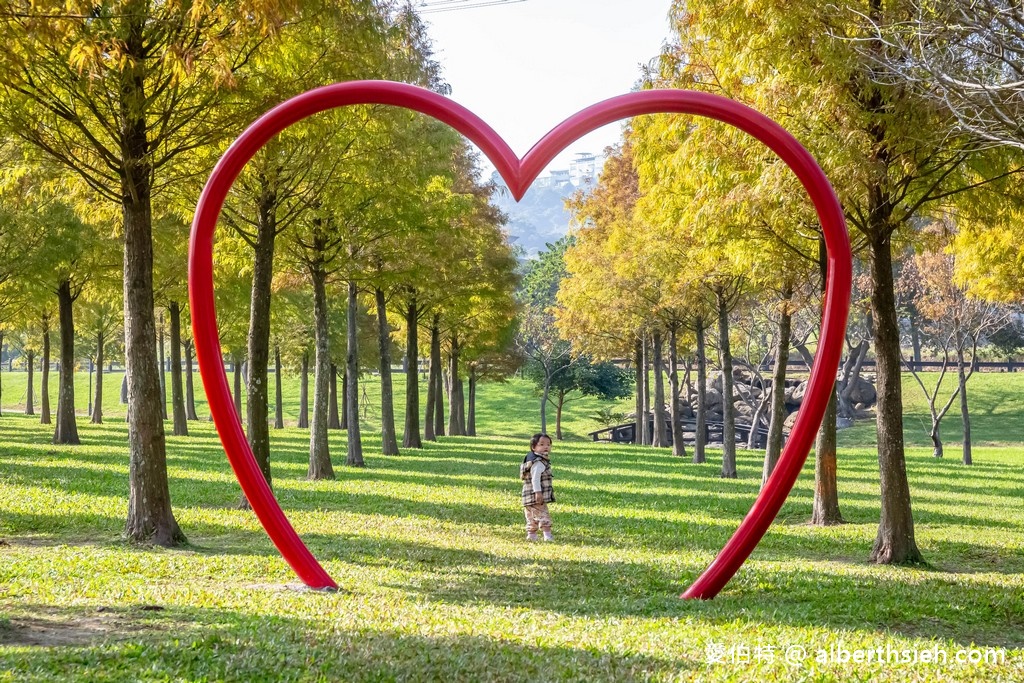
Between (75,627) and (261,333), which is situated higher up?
(261,333)

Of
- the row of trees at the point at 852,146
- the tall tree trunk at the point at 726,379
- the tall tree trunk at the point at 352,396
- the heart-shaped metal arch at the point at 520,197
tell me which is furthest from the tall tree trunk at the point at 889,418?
the tall tree trunk at the point at 352,396

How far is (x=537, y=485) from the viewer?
14164mm

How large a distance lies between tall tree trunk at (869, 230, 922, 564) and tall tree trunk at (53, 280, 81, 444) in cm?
2214

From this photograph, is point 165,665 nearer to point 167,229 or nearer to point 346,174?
point 346,174

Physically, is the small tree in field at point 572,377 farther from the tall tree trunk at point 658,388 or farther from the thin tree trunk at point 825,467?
the thin tree trunk at point 825,467

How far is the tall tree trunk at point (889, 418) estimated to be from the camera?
12680mm

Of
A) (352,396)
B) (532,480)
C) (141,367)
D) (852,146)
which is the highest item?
(852,146)

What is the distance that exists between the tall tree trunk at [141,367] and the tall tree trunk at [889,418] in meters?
9.18

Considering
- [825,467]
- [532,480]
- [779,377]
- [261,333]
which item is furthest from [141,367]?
[779,377]

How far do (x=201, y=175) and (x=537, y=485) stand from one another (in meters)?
6.49

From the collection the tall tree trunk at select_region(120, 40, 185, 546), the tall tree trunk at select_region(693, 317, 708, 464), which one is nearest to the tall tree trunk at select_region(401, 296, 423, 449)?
the tall tree trunk at select_region(693, 317, 708, 464)

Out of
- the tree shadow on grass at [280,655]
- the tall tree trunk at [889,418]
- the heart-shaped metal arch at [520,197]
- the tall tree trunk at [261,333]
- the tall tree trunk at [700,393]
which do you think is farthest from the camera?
the tall tree trunk at [700,393]

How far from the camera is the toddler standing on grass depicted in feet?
46.1

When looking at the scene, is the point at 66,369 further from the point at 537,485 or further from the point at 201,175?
the point at 537,485
